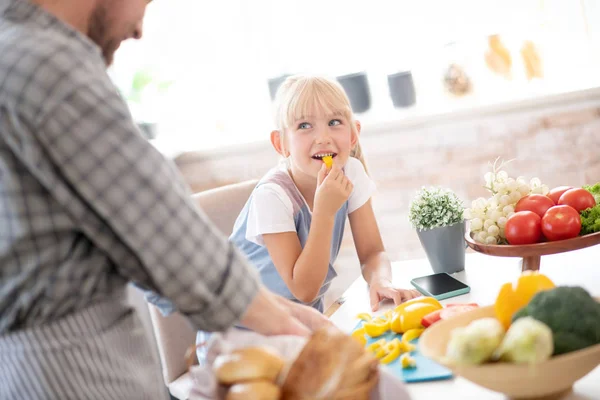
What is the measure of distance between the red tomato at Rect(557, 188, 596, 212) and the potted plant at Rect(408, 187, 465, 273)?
0.23 meters

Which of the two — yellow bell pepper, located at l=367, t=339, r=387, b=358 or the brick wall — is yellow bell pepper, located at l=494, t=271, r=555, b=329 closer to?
yellow bell pepper, located at l=367, t=339, r=387, b=358

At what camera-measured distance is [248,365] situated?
751 mm

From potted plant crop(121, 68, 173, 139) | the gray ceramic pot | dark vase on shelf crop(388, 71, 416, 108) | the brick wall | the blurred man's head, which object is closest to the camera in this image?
the blurred man's head

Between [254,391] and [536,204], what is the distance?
2.97 ft

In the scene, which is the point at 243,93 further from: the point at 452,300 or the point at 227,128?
the point at 452,300

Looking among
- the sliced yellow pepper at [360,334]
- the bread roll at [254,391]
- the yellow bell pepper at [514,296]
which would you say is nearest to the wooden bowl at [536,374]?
the yellow bell pepper at [514,296]

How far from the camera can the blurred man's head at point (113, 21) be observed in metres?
0.85

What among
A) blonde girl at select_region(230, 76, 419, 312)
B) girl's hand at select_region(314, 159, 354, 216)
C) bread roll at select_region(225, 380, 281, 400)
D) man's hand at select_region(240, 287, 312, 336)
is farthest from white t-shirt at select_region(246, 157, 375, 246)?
bread roll at select_region(225, 380, 281, 400)

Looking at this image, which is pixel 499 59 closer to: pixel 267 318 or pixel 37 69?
pixel 267 318

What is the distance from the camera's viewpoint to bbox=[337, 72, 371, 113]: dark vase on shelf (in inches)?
104

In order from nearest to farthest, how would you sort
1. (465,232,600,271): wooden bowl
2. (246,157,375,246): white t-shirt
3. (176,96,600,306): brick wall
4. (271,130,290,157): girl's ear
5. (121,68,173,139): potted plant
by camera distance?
(465,232,600,271): wooden bowl < (246,157,375,246): white t-shirt < (271,130,290,157): girl's ear < (176,96,600,306): brick wall < (121,68,173,139): potted plant

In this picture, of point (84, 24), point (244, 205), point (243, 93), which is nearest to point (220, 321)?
point (84, 24)

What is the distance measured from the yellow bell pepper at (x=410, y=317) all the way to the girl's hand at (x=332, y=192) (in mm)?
467

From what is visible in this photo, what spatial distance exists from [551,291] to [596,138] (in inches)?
67.2
